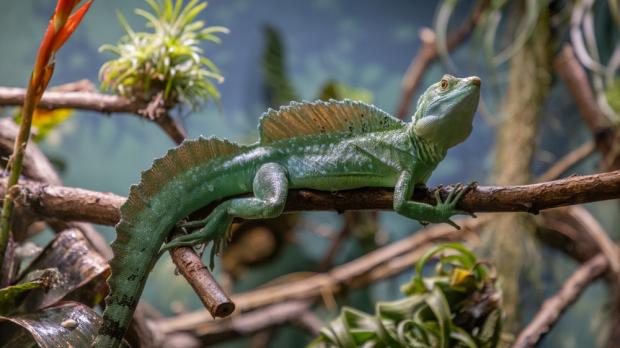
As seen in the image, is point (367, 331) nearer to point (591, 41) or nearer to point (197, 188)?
point (197, 188)

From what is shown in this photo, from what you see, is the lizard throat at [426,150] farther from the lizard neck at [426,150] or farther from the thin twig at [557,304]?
the thin twig at [557,304]

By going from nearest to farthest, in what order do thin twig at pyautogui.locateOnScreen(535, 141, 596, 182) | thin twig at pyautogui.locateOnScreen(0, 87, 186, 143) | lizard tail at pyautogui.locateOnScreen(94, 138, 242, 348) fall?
lizard tail at pyautogui.locateOnScreen(94, 138, 242, 348) → thin twig at pyautogui.locateOnScreen(0, 87, 186, 143) → thin twig at pyautogui.locateOnScreen(535, 141, 596, 182)

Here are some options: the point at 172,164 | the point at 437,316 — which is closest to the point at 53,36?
the point at 172,164

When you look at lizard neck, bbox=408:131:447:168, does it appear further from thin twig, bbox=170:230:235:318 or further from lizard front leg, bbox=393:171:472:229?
thin twig, bbox=170:230:235:318

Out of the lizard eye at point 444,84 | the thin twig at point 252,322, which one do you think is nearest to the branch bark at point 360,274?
the thin twig at point 252,322

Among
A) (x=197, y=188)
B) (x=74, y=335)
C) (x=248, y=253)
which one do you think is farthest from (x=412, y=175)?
(x=248, y=253)

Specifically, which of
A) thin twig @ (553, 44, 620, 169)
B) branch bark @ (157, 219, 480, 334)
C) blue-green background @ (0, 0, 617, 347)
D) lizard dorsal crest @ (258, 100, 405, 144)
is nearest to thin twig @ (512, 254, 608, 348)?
blue-green background @ (0, 0, 617, 347)
